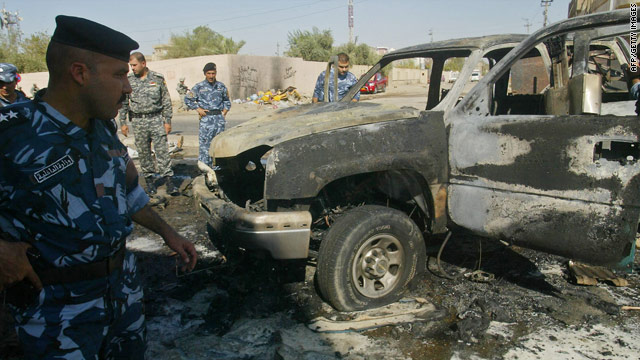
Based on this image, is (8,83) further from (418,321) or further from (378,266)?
(418,321)

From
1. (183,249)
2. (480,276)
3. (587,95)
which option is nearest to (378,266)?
(480,276)

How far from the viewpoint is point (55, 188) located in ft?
4.71

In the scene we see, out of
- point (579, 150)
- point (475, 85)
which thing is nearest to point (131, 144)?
point (475, 85)

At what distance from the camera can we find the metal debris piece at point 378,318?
2867 millimetres

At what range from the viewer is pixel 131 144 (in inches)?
377

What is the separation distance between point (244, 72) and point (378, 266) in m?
23.3

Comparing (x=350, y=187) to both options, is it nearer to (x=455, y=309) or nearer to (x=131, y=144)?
(x=455, y=309)

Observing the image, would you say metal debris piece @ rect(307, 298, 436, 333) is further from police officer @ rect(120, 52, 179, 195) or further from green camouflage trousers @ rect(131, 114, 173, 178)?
green camouflage trousers @ rect(131, 114, 173, 178)

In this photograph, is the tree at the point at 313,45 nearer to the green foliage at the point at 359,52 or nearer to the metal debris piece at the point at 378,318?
the green foliage at the point at 359,52

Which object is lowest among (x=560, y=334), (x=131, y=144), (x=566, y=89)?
(x=560, y=334)

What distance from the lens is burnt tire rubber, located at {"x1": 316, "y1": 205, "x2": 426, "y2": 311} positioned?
2902 millimetres

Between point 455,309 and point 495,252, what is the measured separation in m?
1.25

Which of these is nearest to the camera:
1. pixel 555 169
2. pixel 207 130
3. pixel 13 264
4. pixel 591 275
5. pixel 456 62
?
pixel 13 264

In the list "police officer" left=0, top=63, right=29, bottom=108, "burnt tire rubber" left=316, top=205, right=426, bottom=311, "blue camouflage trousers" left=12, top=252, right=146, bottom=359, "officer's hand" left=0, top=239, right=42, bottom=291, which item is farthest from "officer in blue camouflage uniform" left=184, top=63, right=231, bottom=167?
"officer's hand" left=0, top=239, right=42, bottom=291
